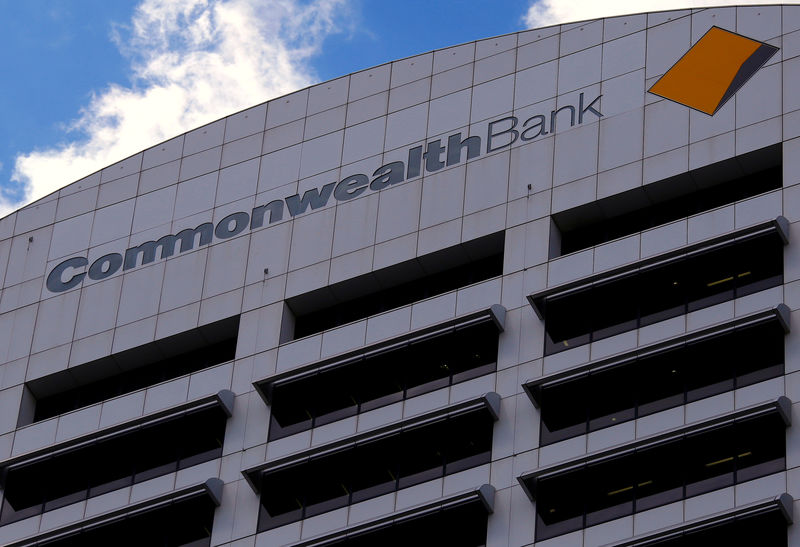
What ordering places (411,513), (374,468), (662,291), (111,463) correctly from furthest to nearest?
(111,463), (374,468), (662,291), (411,513)

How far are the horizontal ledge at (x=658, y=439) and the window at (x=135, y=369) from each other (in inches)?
642

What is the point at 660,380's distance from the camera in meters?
67.4

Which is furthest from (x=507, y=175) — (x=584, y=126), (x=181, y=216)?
(x=181, y=216)

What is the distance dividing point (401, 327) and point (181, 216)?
12.9 meters

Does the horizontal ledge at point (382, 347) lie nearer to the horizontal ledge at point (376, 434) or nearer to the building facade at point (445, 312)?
the building facade at point (445, 312)

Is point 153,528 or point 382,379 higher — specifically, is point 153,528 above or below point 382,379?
below

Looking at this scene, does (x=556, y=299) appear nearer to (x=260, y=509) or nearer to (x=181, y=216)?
(x=260, y=509)

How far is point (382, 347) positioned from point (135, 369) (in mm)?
12297

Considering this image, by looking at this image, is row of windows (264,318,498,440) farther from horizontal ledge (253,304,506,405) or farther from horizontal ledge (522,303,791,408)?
horizontal ledge (522,303,791,408)

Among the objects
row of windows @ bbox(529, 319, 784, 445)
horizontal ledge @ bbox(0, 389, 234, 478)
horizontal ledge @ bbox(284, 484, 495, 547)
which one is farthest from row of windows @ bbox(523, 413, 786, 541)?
horizontal ledge @ bbox(0, 389, 234, 478)

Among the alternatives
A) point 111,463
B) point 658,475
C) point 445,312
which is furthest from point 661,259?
point 111,463

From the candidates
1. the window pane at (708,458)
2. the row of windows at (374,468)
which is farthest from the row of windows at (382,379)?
the window pane at (708,458)

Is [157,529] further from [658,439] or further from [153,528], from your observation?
[658,439]

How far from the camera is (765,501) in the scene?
6156 centimetres
